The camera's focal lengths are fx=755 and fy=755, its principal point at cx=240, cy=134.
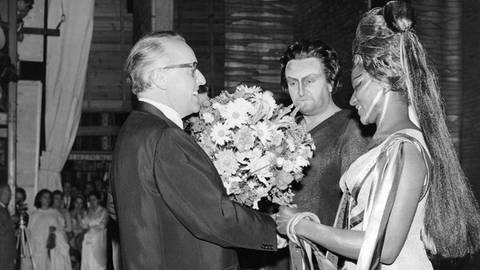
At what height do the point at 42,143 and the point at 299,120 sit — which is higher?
the point at 299,120

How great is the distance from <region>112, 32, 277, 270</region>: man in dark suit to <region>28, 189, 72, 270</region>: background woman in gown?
770cm

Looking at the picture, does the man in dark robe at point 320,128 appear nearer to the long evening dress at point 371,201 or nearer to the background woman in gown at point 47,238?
the long evening dress at point 371,201

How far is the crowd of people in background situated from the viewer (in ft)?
32.0

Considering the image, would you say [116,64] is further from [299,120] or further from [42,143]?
[299,120]

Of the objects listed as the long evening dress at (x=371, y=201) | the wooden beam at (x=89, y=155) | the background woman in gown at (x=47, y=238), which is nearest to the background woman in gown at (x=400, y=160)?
the long evening dress at (x=371, y=201)

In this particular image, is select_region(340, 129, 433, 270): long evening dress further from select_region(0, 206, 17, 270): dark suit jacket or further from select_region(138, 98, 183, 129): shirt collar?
select_region(0, 206, 17, 270): dark suit jacket

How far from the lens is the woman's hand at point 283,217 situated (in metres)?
2.59

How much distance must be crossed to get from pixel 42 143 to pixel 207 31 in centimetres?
347

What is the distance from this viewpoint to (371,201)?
223cm

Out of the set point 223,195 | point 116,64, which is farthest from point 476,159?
point 116,64

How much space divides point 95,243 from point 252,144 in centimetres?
766

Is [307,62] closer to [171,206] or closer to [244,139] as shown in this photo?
[244,139]

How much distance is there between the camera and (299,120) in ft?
11.4

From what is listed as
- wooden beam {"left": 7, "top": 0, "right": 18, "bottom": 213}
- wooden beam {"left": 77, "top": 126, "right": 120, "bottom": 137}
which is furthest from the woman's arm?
wooden beam {"left": 77, "top": 126, "right": 120, "bottom": 137}
